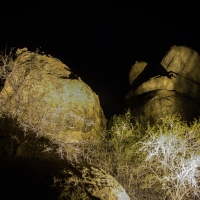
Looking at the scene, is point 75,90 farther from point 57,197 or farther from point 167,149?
point 57,197

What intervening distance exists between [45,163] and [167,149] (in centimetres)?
680

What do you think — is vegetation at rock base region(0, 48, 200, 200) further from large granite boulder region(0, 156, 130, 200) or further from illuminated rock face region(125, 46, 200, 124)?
illuminated rock face region(125, 46, 200, 124)

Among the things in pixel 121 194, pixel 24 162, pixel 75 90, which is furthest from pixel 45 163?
pixel 75 90

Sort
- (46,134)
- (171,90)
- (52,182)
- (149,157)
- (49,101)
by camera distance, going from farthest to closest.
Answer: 1. (171,90)
2. (49,101)
3. (46,134)
4. (149,157)
5. (52,182)

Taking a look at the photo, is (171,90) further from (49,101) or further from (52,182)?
(52,182)

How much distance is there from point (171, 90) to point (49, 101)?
13.2 meters

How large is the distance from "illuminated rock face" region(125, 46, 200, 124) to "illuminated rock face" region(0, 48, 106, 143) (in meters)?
5.47

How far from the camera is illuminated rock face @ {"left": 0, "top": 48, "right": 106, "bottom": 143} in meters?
14.2

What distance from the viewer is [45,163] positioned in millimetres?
10031

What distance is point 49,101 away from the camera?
17.9m

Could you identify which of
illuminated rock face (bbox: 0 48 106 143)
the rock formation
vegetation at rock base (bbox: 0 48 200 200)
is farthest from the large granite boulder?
illuminated rock face (bbox: 0 48 106 143)

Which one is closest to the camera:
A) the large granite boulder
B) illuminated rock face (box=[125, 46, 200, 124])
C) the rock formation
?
the large granite boulder

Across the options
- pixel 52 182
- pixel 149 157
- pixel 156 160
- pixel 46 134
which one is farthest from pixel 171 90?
pixel 52 182

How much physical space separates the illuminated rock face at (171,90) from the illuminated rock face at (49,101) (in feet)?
18.0
